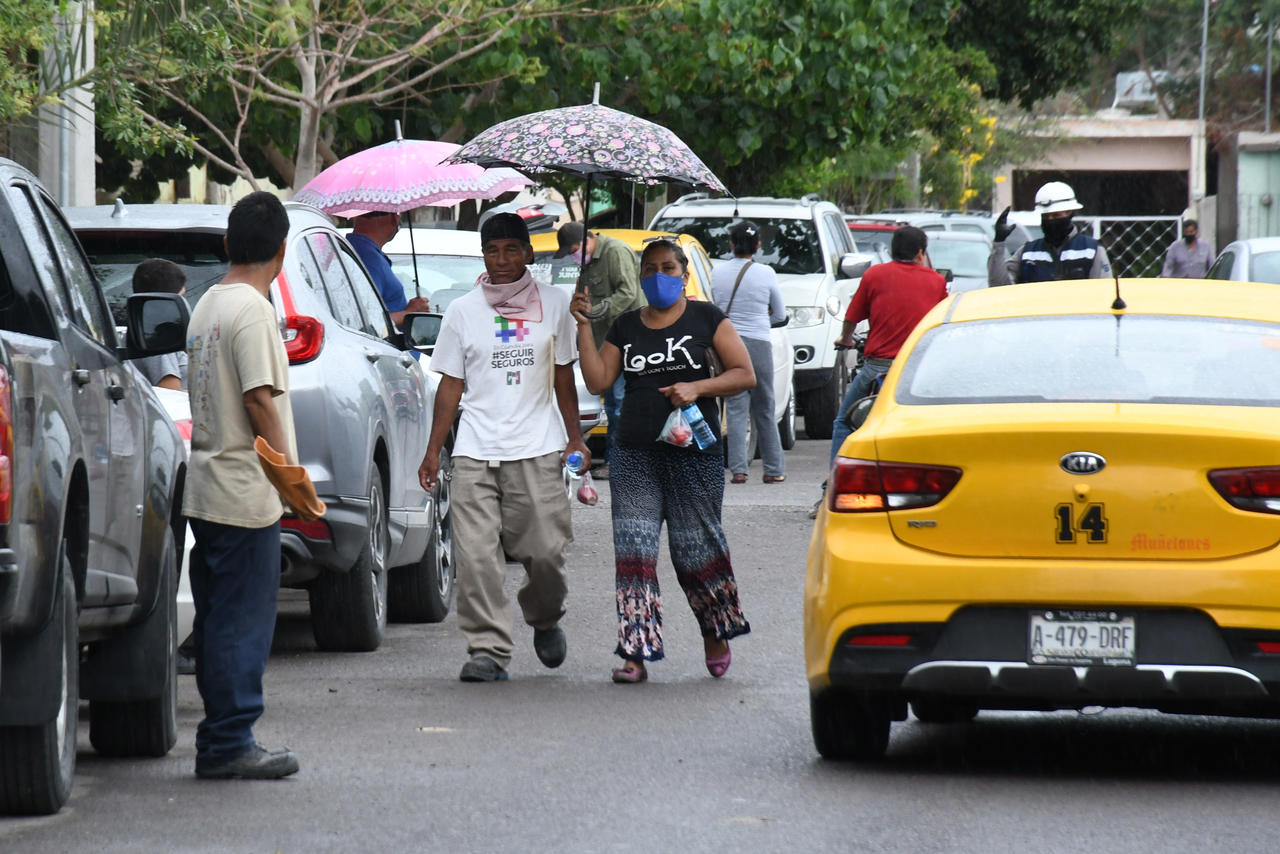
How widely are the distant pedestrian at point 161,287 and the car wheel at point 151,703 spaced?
1489 mm

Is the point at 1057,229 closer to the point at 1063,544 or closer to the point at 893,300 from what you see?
the point at 893,300

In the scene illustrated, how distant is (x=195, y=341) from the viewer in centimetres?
630

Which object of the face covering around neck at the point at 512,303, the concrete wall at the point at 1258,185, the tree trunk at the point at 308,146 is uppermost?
the concrete wall at the point at 1258,185

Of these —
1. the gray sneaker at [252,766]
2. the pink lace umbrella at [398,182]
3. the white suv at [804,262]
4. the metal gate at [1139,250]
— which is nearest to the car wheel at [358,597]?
the gray sneaker at [252,766]

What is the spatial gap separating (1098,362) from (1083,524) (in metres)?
0.71

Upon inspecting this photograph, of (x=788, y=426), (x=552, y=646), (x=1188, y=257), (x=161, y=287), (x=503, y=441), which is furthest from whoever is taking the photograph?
(x=1188, y=257)

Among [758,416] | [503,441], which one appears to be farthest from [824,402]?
[503,441]

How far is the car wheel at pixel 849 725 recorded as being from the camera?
6.49m

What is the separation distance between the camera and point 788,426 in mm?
18859

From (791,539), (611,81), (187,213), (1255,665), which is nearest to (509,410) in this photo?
(187,213)

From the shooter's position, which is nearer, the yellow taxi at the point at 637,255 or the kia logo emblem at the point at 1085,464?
the kia logo emblem at the point at 1085,464

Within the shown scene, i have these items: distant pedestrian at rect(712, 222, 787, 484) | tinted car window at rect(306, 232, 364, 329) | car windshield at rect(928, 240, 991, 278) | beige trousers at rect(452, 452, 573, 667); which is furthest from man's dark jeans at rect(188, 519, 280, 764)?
car windshield at rect(928, 240, 991, 278)

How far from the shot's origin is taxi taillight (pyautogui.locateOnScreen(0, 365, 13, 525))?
15.9 feet

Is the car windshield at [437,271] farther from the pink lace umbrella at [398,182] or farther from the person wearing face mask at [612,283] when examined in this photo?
the pink lace umbrella at [398,182]
